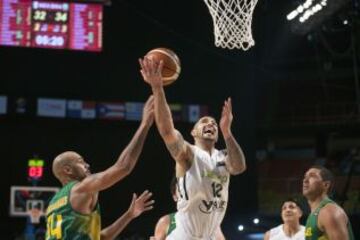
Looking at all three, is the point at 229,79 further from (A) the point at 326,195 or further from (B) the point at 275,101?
(A) the point at 326,195

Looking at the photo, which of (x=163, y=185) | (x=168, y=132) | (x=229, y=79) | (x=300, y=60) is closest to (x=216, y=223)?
(x=168, y=132)

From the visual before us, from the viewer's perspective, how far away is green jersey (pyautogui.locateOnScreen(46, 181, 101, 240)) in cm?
441

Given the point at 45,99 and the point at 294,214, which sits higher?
the point at 45,99

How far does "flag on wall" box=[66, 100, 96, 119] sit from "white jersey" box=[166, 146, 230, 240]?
11.5 metres

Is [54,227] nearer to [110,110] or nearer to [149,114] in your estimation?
[149,114]

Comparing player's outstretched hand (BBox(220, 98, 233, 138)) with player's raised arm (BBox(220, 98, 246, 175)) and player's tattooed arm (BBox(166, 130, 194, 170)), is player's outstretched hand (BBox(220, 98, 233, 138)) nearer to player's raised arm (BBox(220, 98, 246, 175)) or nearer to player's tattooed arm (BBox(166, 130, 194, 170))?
player's raised arm (BBox(220, 98, 246, 175))

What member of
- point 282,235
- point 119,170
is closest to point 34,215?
point 282,235

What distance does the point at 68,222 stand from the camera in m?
4.41

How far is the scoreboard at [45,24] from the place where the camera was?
1489 centimetres

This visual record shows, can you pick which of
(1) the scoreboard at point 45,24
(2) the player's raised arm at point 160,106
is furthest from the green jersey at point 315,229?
(1) the scoreboard at point 45,24

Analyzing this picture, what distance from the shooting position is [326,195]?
547 centimetres

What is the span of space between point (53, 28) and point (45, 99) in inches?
82.0

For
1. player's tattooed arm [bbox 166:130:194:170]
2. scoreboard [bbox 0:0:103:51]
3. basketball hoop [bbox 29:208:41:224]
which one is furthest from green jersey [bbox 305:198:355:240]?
scoreboard [bbox 0:0:103:51]

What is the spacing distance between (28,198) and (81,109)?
2.47 m
